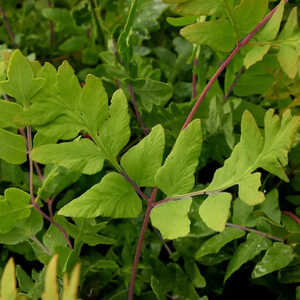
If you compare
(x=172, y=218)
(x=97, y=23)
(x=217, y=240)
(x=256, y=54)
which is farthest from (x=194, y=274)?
(x=97, y=23)

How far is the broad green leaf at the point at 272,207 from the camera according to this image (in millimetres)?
519

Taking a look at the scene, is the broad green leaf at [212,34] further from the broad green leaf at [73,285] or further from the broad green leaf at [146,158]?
the broad green leaf at [73,285]

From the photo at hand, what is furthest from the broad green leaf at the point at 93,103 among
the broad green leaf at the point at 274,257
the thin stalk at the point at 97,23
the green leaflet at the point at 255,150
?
the thin stalk at the point at 97,23

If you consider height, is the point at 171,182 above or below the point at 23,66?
below

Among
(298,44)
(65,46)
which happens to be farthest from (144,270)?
(65,46)

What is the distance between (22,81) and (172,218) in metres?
0.18

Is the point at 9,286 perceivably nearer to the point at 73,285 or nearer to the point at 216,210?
the point at 73,285

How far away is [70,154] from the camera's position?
16.3 inches

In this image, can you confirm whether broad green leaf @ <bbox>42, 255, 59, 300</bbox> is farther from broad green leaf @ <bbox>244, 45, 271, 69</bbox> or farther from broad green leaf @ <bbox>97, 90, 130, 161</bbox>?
broad green leaf @ <bbox>244, 45, 271, 69</bbox>

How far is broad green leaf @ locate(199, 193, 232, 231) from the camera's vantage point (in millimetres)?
363

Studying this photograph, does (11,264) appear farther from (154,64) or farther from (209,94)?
(154,64)

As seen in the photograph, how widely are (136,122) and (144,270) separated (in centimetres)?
21

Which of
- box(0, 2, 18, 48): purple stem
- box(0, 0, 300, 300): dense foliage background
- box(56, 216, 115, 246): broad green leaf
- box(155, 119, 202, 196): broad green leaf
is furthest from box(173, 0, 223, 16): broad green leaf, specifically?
box(0, 2, 18, 48): purple stem

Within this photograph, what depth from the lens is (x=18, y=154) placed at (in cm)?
46
